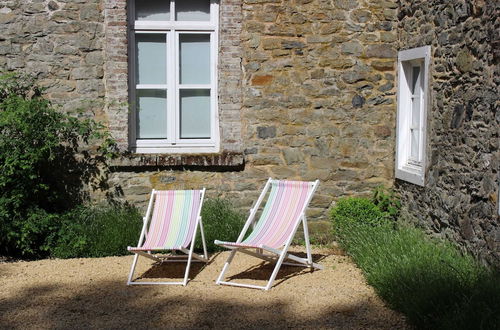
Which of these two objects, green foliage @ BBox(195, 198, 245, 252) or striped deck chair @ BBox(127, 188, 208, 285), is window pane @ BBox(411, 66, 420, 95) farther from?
striped deck chair @ BBox(127, 188, 208, 285)

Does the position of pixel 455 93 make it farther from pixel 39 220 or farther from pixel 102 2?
pixel 39 220

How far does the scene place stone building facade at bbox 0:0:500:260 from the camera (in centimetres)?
810

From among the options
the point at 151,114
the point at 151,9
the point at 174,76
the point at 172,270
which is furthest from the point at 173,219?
the point at 151,9

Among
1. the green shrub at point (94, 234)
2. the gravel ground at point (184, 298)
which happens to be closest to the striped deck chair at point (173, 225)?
the gravel ground at point (184, 298)

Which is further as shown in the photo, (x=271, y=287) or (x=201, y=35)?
(x=201, y=35)

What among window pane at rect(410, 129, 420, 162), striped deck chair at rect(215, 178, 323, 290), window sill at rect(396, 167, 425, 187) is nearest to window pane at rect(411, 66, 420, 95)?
window pane at rect(410, 129, 420, 162)

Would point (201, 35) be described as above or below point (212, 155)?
above

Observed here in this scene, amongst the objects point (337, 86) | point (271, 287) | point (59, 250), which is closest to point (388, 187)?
point (337, 86)

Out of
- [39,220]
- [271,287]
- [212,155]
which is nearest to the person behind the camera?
[271,287]

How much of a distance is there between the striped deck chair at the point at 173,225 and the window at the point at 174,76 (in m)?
1.19

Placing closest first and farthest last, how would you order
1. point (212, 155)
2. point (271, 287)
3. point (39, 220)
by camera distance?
point (271, 287), point (39, 220), point (212, 155)

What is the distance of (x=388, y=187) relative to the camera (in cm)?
874

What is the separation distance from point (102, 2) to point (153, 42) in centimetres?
74

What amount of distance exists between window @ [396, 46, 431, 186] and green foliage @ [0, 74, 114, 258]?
3.36m
